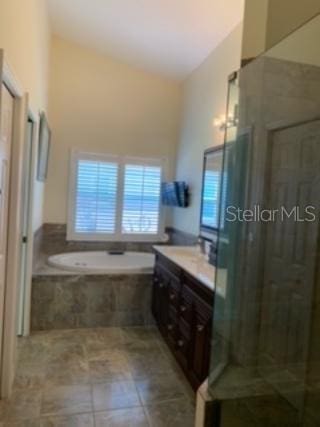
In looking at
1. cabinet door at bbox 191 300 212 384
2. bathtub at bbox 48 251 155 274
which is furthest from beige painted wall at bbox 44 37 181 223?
cabinet door at bbox 191 300 212 384

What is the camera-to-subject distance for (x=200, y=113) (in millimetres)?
4137

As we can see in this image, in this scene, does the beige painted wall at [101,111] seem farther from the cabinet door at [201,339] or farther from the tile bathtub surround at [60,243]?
the cabinet door at [201,339]

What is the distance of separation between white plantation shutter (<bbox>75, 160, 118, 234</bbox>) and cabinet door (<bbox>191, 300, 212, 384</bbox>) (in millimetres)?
2579

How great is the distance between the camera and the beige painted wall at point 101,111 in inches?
179

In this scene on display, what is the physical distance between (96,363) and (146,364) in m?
0.42

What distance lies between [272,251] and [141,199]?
130 inches

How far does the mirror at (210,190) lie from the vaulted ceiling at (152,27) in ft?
3.79

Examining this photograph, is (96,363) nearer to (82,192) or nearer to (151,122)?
(82,192)

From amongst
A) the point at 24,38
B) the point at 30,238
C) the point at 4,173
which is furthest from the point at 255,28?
the point at 30,238

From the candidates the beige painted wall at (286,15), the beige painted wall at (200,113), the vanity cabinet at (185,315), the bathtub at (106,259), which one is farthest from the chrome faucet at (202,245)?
the beige painted wall at (286,15)

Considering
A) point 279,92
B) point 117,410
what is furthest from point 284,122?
point 117,410

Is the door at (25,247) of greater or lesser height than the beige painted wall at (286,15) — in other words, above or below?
below

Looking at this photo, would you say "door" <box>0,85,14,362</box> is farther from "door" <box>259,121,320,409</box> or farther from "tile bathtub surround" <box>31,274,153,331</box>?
"door" <box>259,121,320,409</box>

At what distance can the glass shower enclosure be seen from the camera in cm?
152
